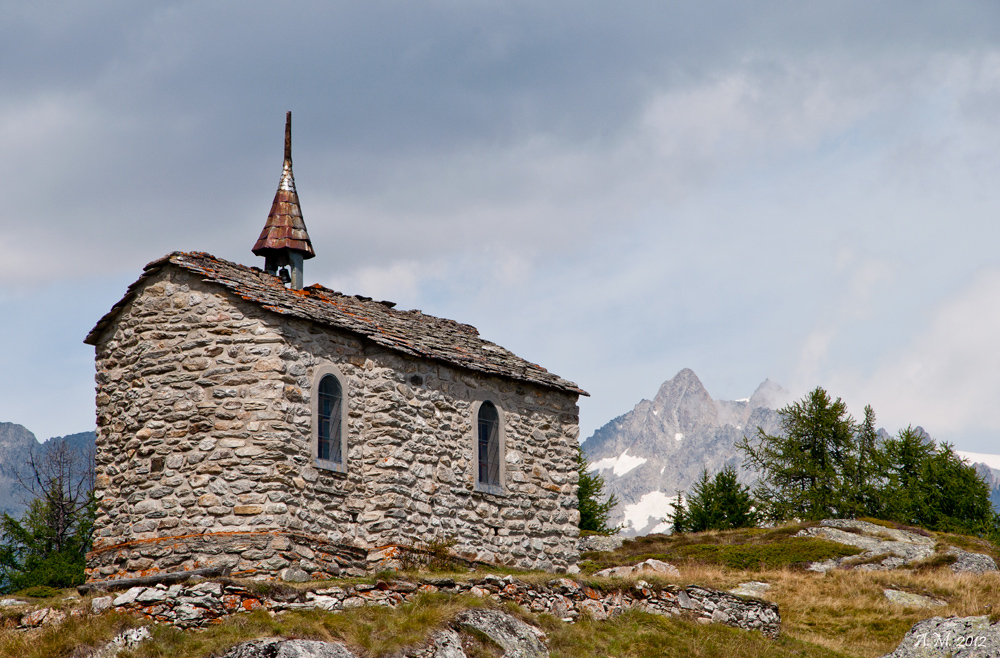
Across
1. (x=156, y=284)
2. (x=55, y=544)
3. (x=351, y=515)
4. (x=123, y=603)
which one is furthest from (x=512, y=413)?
(x=55, y=544)

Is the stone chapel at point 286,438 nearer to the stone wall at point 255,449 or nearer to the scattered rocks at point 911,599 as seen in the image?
the stone wall at point 255,449

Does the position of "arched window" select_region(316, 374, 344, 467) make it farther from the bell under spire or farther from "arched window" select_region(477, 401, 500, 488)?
the bell under spire

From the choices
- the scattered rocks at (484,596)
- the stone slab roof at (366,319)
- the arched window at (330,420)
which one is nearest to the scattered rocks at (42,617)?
the scattered rocks at (484,596)

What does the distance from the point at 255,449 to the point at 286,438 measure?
2.11 ft

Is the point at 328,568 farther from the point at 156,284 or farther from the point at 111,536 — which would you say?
the point at 156,284

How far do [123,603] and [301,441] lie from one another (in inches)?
200

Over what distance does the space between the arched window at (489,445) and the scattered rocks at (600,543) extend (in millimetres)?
18608

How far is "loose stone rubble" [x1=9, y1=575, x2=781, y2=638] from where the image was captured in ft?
49.8

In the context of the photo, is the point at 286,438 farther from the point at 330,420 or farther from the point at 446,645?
the point at 446,645

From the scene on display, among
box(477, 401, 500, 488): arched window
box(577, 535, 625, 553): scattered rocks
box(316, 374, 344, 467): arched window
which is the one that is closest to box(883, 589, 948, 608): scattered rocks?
box(477, 401, 500, 488): arched window

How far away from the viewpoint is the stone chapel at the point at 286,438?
18.8m

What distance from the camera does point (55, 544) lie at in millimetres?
41469

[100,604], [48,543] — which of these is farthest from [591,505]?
[100,604]

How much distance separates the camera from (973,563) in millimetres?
32219
